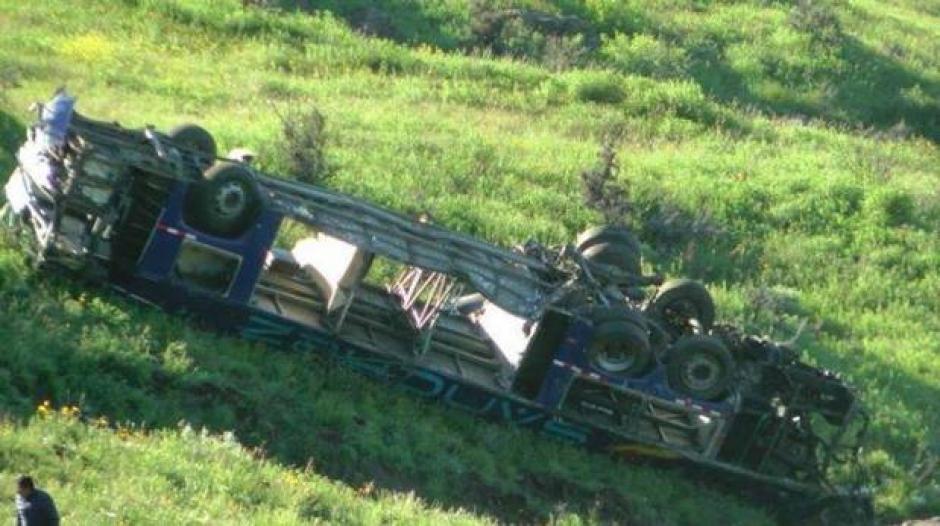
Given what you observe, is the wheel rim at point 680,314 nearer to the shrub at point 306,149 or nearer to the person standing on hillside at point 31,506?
the shrub at point 306,149

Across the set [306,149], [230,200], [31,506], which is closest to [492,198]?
[306,149]

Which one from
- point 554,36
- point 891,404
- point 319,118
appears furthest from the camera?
point 554,36

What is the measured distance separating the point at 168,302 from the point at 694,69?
22310 millimetres

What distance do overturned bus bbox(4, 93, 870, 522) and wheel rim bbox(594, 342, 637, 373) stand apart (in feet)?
0.05

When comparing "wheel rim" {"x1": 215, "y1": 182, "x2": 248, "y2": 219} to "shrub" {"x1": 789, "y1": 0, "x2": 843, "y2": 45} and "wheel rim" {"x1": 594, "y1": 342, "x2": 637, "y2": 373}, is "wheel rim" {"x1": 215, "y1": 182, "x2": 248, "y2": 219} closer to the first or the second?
"wheel rim" {"x1": 594, "y1": 342, "x2": 637, "y2": 373}

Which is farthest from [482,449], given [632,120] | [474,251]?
[632,120]

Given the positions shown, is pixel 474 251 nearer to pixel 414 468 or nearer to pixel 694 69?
pixel 414 468

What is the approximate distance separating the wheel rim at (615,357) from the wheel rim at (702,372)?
0.65 metres

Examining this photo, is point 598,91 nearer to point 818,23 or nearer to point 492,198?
point 492,198

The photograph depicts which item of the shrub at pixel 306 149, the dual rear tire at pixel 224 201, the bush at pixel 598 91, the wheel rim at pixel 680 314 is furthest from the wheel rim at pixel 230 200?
the bush at pixel 598 91

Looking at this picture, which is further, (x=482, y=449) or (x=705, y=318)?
Result: (x=705, y=318)

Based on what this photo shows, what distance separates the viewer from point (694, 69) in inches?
1422

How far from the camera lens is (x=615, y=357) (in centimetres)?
1683

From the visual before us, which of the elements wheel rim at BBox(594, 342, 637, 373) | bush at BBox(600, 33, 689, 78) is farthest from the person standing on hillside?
bush at BBox(600, 33, 689, 78)
